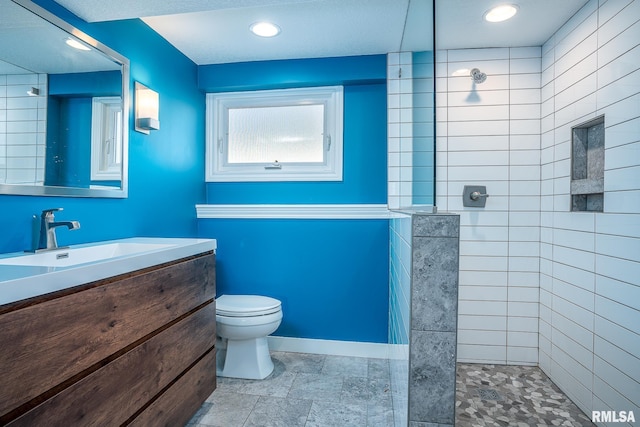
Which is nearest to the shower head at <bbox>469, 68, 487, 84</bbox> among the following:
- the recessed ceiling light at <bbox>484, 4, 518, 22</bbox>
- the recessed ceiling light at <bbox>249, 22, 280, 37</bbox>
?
the recessed ceiling light at <bbox>484, 4, 518, 22</bbox>

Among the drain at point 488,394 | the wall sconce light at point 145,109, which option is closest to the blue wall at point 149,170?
the wall sconce light at point 145,109

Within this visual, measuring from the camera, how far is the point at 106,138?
1.60 m

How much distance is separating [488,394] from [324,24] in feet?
7.41

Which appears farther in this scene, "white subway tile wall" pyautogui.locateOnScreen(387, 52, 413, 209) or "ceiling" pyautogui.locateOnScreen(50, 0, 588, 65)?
"white subway tile wall" pyautogui.locateOnScreen(387, 52, 413, 209)

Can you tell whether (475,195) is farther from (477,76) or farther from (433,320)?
(433,320)

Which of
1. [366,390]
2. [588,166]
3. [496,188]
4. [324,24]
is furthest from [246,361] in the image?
[588,166]

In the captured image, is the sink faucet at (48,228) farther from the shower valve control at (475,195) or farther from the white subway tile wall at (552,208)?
the shower valve control at (475,195)

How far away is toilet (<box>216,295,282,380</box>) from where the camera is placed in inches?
73.1

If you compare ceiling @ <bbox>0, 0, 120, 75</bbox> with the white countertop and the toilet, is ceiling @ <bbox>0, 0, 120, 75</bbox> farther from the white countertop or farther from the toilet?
the toilet

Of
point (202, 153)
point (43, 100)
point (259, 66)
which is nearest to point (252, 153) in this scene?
point (202, 153)

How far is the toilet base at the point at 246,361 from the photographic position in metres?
1.96

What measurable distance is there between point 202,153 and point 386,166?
1387 millimetres

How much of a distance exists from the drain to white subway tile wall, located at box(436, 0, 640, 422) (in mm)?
347

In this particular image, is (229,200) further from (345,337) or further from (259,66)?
(345,337)
